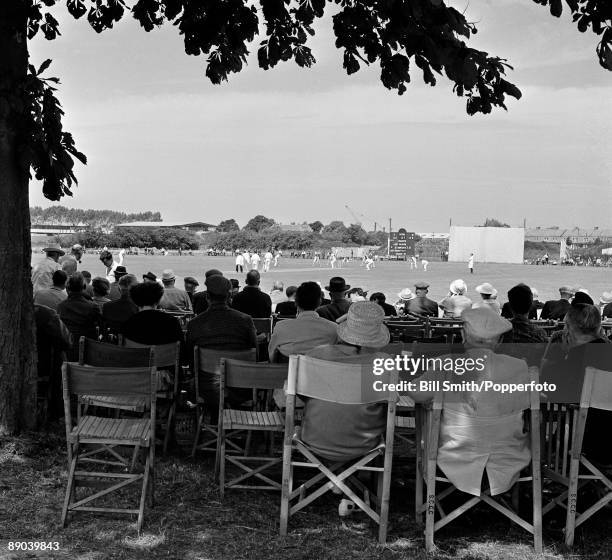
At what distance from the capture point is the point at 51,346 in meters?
6.71

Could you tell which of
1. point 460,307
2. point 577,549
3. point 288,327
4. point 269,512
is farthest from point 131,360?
point 460,307

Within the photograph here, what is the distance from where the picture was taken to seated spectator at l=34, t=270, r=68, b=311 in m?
8.68

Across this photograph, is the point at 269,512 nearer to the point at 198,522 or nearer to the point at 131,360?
the point at 198,522

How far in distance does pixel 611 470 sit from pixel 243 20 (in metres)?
4.64

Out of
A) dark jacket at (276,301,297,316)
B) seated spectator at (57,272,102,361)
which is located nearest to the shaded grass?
seated spectator at (57,272,102,361)

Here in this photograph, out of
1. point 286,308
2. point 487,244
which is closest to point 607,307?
point 286,308

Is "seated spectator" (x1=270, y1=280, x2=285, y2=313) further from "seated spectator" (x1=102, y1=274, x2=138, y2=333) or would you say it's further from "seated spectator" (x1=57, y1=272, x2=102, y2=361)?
"seated spectator" (x1=57, y1=272, x2=102, y2=361)

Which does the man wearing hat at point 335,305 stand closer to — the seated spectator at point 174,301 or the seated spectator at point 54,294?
the seated spectator at point 174,301

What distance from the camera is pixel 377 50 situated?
260 inches

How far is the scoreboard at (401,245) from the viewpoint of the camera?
89688mm

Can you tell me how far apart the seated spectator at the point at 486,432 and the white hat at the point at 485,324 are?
4.8 inches

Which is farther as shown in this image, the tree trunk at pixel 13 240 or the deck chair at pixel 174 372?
the tree trunk at pixel 13 240

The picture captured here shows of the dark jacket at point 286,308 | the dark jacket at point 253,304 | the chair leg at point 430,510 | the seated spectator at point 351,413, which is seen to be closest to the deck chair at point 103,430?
the seated spectator at point 351,413

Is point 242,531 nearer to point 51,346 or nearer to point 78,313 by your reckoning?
point 51,346
